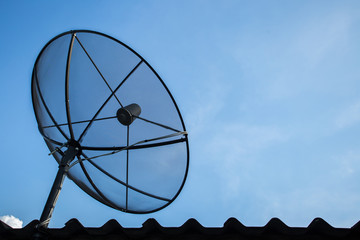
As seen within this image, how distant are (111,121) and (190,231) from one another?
2.62 meters

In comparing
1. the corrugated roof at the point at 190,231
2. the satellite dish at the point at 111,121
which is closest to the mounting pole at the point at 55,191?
the corrugated roof at the point at 190,231

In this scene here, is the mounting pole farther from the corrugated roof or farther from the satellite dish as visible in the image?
the satellite dish

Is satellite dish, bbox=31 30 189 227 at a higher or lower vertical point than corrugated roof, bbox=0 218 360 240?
higher

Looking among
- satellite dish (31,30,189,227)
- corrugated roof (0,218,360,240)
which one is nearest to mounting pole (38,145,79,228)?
corrugated roof (0,218,360,240)

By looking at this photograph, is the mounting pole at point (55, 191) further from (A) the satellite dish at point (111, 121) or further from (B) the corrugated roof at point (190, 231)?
(A) the satellite dish at point (111, 121)

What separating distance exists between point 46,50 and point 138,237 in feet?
10.5

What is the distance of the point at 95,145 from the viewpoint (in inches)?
180

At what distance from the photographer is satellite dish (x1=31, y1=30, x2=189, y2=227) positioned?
4.32 meters

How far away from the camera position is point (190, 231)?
114 inches

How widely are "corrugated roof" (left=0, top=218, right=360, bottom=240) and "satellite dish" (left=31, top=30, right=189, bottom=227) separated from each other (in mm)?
1312

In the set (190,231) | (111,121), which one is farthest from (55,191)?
(111,121)

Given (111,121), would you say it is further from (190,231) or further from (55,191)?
(190,231)

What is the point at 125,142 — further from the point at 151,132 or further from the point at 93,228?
the point at 93,228

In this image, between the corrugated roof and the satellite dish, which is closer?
the corrugated roof
